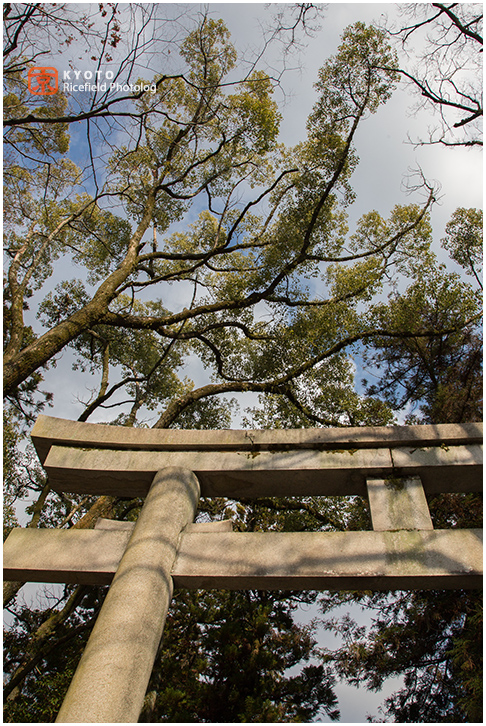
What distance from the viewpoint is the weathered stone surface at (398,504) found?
3.43m

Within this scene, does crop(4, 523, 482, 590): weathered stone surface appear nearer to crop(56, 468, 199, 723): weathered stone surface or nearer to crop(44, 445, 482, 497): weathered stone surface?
crop(56, 468, 199, 723): weathered stone surface

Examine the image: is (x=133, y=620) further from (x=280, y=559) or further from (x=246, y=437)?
(x=246, y=437)

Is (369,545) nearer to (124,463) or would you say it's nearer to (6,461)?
(124,463)

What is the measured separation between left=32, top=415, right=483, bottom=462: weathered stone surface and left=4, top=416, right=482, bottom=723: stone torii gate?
11 millimetres

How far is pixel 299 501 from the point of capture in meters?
7.75

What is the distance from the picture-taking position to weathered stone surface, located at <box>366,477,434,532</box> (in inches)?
135

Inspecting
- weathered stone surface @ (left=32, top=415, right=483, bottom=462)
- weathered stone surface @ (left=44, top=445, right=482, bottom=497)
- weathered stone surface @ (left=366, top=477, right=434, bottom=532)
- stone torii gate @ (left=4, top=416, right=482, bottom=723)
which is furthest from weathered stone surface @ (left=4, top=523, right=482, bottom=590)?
weathered stone surface @ (left=32, top=415, right=483, bottom=462)

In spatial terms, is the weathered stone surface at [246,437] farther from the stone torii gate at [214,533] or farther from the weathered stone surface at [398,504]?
the weathered stone surface at [398,504]

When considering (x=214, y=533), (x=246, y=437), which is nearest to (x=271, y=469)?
(x=246, y=437)

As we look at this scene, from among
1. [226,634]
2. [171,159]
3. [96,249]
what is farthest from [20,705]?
[171,159]

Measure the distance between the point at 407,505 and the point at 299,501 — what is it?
442 centimetres

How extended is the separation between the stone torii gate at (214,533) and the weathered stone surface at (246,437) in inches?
→ 0.4

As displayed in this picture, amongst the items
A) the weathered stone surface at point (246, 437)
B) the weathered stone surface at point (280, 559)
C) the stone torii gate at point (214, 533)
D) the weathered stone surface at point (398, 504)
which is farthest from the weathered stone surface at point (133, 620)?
the weathered stone surface at point (398, 504)

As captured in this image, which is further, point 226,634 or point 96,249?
point 96,249
